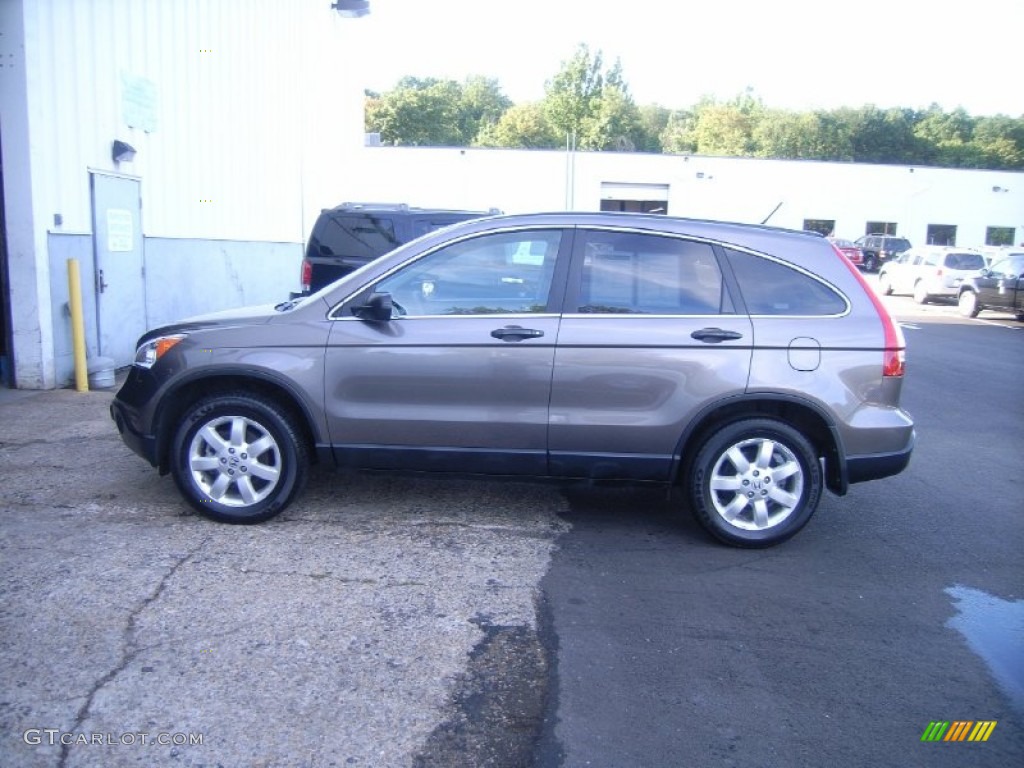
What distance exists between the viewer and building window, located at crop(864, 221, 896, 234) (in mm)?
46219

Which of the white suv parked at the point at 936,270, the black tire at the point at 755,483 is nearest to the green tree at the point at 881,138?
the white suv parked at the point at 936,270

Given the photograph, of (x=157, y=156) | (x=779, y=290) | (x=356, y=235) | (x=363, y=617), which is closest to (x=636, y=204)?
(x=157, y=156)

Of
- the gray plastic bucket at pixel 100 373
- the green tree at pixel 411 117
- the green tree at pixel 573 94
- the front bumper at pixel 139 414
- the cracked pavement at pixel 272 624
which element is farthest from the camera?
the green tree at pixel 411 117

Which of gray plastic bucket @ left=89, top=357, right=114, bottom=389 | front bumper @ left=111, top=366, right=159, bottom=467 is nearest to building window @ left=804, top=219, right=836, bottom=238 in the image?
gray plastic bucket @ left=89, top=357, right=114, bottom=389

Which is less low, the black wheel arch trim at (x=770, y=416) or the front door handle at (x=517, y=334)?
the front door handle at (x=517, y=334)

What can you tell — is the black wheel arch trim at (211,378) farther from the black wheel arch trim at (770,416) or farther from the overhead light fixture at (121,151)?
the overhead light fixture at (121,151)

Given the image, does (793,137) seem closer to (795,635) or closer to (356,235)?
(356,235)

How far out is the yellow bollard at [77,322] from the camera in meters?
8.61

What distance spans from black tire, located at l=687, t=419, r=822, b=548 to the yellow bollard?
6.57 metres

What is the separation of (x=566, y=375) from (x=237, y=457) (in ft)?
6.37

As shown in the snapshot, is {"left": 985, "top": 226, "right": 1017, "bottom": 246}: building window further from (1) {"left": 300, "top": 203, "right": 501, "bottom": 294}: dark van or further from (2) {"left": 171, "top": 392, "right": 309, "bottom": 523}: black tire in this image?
(2) {"left": 171, "top": 392, "right": 309, "bottom": 523}: black tire

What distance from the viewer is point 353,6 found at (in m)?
16.5

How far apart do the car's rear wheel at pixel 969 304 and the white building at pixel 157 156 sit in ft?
52.2

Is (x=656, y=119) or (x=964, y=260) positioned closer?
(x=964, y=260)
